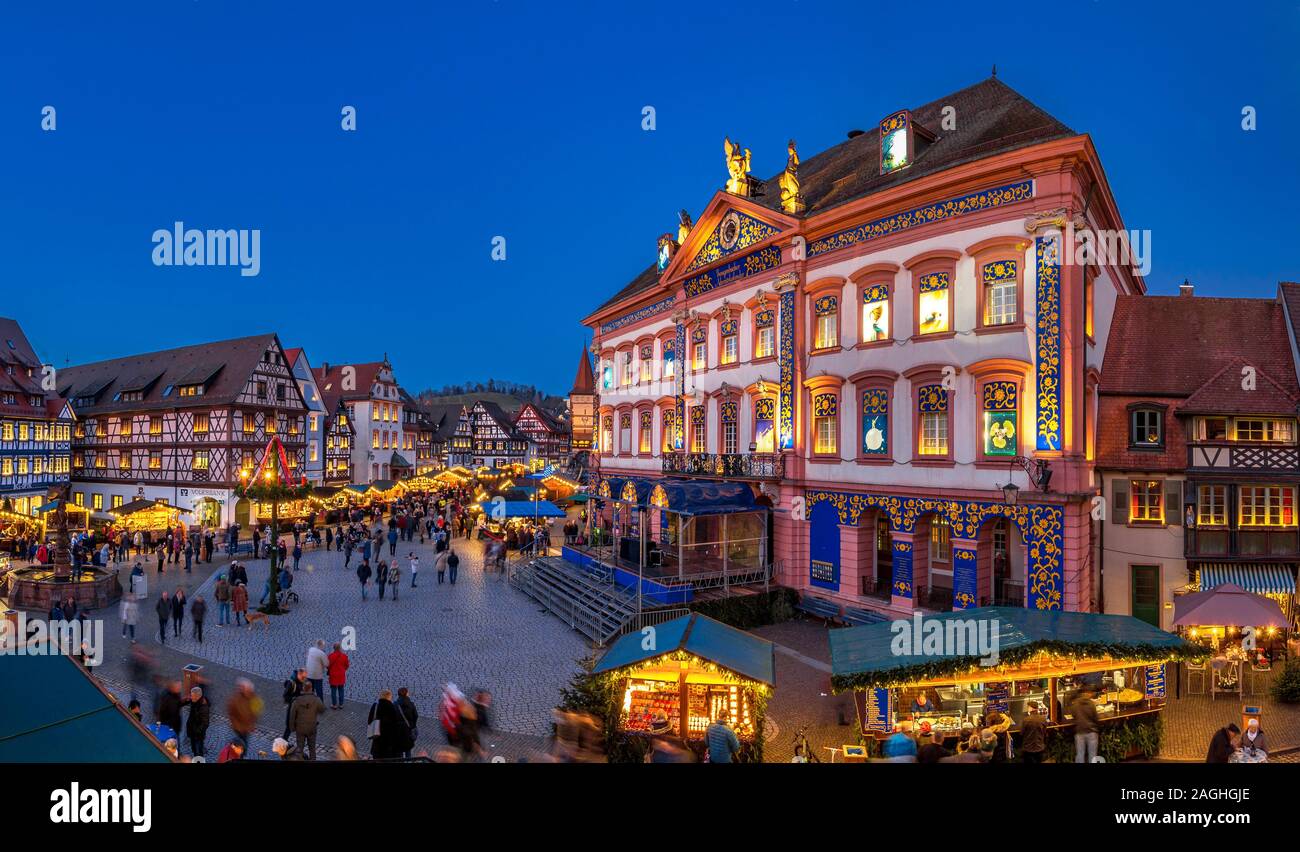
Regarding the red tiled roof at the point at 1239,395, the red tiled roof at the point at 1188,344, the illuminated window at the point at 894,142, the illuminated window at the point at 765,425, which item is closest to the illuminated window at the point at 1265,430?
the red tiled roof at the point at 1239,395

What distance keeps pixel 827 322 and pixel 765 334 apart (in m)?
2.78

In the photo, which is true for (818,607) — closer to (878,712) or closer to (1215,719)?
(1215,719)

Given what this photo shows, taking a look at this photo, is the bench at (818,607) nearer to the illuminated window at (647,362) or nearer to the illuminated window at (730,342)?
the illuminated window at (730,342)

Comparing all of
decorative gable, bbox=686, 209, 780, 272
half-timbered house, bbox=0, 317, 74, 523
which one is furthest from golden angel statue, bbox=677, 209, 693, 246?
half-timbered house, bbox=0, 317, 74, 523

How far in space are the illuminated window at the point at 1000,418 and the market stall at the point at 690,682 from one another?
11.2 m

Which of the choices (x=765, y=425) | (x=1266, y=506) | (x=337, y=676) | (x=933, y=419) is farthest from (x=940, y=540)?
(x=337, y=676)

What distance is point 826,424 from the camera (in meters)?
23.7

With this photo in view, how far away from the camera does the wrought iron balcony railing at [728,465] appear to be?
24547 mm

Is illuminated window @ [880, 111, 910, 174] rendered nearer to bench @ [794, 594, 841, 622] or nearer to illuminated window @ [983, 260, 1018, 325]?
illuminated window @ [983, 260, 1018, 325]
